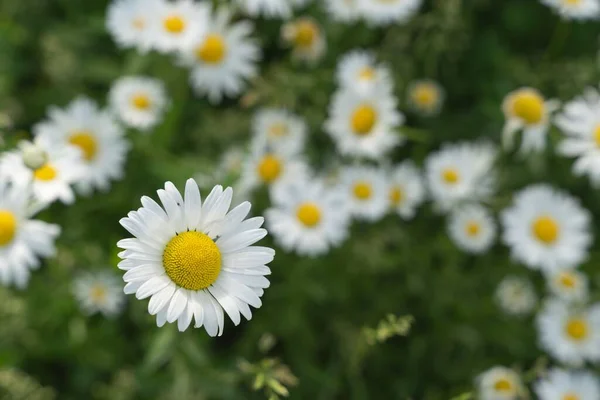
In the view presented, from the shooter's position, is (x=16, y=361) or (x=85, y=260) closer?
(x=16, y=361)

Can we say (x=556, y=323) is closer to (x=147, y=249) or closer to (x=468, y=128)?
(x=468, y=128)

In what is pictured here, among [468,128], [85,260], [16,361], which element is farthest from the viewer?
[468,128]

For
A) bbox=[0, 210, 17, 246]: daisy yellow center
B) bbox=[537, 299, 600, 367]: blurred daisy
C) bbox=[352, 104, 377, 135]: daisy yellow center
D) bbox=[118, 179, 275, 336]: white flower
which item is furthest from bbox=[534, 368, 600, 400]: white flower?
bbox=[0, 210, 17, 246]: daisy yellow center

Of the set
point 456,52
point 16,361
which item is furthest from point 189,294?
point 456,52

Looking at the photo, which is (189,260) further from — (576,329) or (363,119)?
(576,329)

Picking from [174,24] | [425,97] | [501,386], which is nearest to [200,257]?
[501,386]

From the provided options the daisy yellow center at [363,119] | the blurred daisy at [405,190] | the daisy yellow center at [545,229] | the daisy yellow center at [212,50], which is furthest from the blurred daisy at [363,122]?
the daisy yellow center at [545,229]

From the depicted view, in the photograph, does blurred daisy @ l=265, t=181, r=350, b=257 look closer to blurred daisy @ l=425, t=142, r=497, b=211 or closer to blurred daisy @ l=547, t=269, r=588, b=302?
blurred daisy @ l=425, t=142, r=497, b=211
